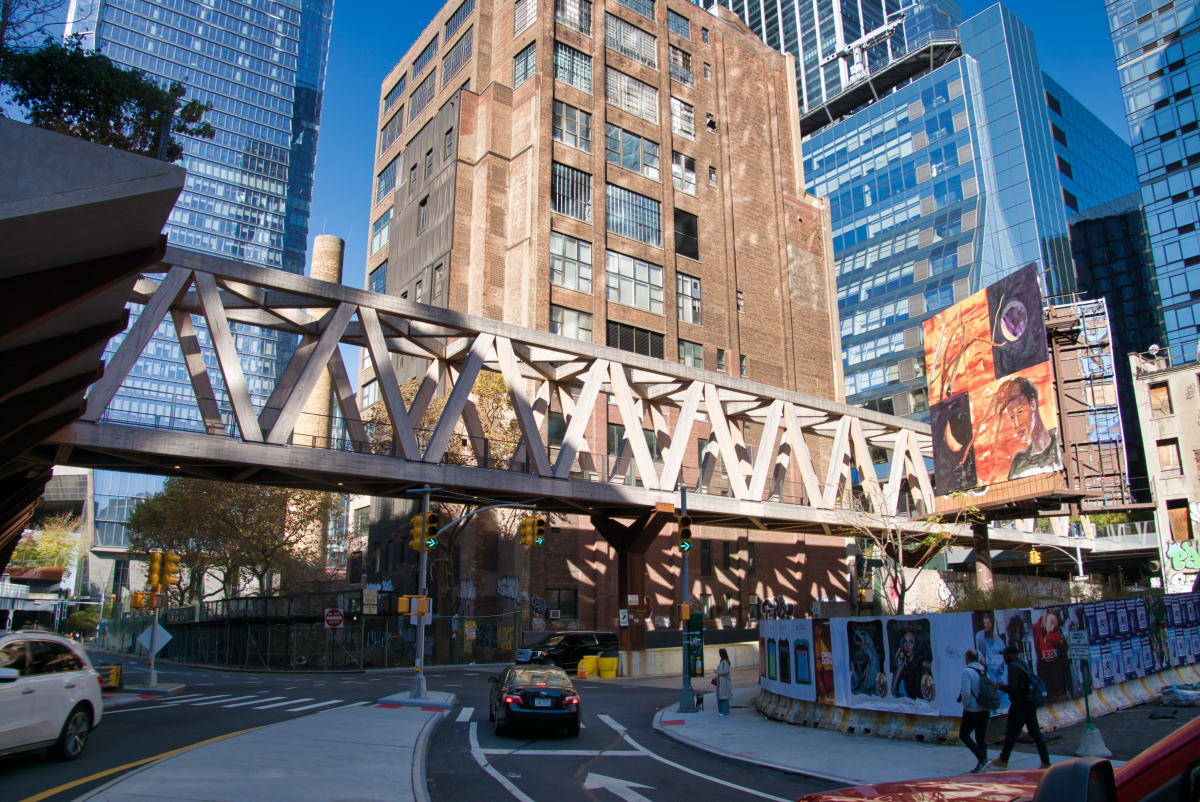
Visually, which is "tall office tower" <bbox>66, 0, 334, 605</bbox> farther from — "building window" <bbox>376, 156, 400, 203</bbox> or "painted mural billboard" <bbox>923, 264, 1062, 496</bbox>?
"painted mural billboard" <bbox>923, 264, 1062, 496</bbox>

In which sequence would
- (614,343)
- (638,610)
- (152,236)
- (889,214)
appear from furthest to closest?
1. (889,214)
2. (614,343)
3. (638,610)
4. (152,236)

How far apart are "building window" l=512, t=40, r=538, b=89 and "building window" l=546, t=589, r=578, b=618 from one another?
118ft

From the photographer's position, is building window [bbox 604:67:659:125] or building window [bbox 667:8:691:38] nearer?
building window [bbox 604:67:659:125]

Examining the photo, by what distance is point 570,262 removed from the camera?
5309cm

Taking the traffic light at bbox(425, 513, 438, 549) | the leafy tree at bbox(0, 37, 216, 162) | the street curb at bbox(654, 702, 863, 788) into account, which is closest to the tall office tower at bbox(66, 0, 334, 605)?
the leafy tree at bbox(0, 37, 216, 162)

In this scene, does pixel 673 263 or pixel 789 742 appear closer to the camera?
pixel 789 742

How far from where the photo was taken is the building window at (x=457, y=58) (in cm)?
6180

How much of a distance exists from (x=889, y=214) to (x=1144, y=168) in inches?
1142

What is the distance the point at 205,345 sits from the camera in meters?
173

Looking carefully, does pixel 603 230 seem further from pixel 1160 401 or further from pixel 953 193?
pixel 953 193

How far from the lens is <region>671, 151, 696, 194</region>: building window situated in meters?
61.8

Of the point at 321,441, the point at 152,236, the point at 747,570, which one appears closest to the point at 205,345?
the point at 321,441

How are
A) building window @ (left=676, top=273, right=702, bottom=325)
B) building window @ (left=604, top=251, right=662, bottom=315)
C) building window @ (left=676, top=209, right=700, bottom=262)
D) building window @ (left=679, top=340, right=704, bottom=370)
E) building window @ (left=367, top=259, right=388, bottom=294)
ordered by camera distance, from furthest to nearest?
building window @ (left=367, top=259, right=388, bottom=294) < building window @ (left=676, top=209, right=700, bottom=262) < building window @ (left=676, top=273, right=702, bottom=325) < building window @ (left=679, top=340, right=704, bottom=370) < building window @ (left=604, top=251, right=662, bottom=315)

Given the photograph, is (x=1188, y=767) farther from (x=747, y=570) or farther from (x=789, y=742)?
(x=747, y=570)
